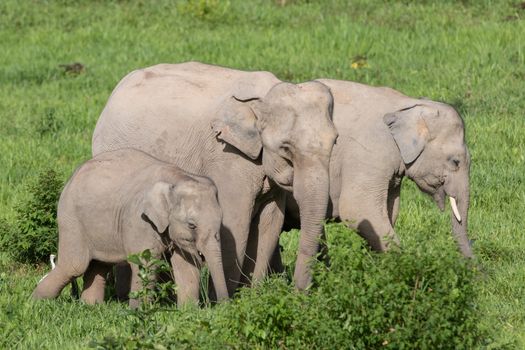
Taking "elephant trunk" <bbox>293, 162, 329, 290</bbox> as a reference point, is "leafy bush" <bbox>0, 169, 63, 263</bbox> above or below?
below

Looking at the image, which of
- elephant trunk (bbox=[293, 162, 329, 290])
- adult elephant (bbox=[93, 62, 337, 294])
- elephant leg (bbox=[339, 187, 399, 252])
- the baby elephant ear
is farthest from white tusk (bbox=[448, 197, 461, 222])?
the baby elephant ear

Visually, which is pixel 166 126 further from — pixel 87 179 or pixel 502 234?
pixel 502 234

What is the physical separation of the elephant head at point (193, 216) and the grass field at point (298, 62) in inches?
43.9

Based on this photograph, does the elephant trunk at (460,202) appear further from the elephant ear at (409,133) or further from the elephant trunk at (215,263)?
the elephant trunk at (215,263)

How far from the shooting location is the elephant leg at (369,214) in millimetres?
9727

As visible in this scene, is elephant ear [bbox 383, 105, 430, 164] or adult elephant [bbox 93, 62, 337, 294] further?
elephant ear [bbox 383, 105, 430, 164]

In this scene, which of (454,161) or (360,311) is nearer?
(360,311)

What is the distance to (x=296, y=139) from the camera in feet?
29.6

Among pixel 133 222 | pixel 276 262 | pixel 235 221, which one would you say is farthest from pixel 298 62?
pixel 133 222

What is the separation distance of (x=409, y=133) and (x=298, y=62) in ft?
25.4

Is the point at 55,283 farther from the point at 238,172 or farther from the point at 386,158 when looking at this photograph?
the point at 386,158

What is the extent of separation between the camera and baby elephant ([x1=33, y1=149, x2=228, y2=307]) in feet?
29.5

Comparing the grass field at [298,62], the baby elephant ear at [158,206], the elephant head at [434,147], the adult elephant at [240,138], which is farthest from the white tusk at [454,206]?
the baby elephant ear at [158,206]

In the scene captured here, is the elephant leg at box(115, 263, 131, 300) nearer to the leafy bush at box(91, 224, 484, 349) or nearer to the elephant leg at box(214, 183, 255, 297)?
the elephant leg at box(214, 183, 255, 297)
